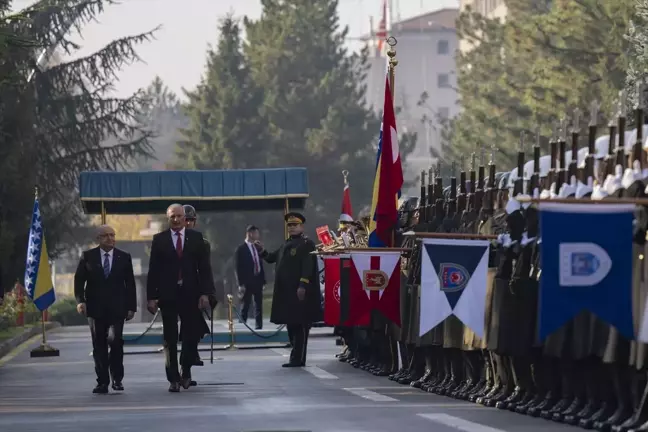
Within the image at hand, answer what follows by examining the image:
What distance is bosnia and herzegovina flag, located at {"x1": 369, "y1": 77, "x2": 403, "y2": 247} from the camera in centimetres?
2364

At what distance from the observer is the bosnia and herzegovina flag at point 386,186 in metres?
23.6

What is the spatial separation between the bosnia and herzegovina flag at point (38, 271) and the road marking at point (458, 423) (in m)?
18.7

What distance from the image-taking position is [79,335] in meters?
42.6

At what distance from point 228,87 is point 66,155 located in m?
36.2

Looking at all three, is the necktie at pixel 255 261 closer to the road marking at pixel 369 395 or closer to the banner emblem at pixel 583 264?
the road marking at pixel 369 395

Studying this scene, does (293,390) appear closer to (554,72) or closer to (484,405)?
(484,405)

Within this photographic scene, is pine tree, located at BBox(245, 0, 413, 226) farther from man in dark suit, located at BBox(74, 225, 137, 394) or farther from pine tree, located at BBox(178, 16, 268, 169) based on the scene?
man in dark suit, located at BBox(74, 225, 137, 394)

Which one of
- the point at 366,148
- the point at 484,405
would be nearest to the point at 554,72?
the point at 366,148

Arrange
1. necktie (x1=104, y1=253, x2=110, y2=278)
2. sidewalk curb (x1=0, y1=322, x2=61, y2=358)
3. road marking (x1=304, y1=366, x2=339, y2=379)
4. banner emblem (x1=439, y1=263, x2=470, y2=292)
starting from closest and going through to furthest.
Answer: banner emblem (x1=439, y1=263, x2=470, y2=292) → necktie (x1=104, y1=253, x2=110, y2=278) → road marking (x1=304, y1=366, x2=339, y2=379) → sidewalk curb (x1=0, y1=322, x2=61, y2=358)

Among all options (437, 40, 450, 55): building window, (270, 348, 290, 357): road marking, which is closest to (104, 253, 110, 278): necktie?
(270, 348, 290, 357): road marking

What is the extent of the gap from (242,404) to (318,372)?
5.83 meters

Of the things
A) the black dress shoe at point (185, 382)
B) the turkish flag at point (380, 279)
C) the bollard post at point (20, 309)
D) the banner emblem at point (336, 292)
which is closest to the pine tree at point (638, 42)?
the bollard post at point (20, 309)

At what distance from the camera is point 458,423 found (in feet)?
53.6

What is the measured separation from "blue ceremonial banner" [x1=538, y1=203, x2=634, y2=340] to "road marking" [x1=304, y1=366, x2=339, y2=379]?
31.7 feet
